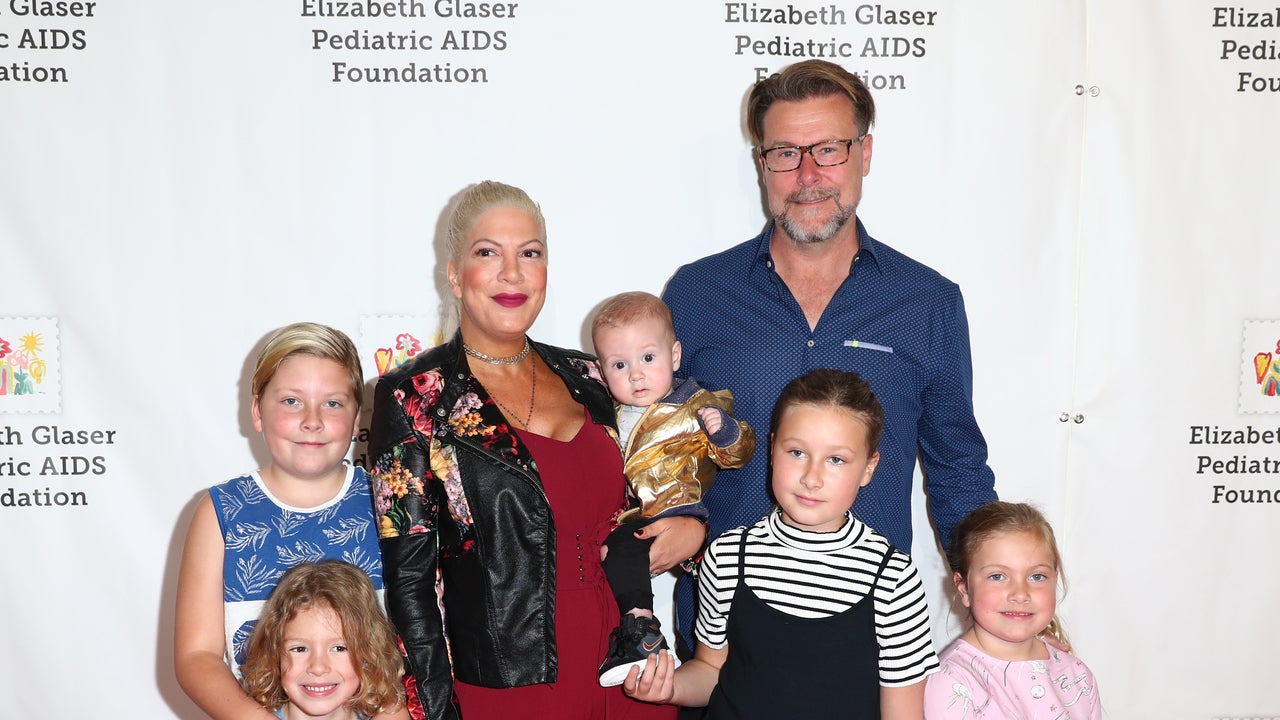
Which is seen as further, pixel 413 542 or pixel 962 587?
pixel 962 587

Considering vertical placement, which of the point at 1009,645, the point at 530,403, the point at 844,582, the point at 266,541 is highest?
the point at 530,403

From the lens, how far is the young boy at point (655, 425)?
2.50 meters

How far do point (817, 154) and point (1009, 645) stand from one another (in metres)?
1.45

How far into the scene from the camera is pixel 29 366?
3.12m

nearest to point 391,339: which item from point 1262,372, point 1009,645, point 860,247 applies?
point 860,247

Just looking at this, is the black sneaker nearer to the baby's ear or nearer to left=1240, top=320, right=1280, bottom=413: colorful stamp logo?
the baby's ear

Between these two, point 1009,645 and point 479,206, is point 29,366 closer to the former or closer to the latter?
point 479,206

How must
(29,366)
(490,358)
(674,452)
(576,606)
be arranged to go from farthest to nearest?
(29,366), (674,452), (490,358), (576,606)

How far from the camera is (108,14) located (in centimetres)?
307

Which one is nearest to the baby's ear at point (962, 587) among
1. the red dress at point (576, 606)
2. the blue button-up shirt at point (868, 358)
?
the blue button-up shirt at point (868, 358)

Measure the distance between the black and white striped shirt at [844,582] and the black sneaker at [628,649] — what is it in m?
0.21

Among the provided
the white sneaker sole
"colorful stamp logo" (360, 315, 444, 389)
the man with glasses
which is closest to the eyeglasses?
the man with glasses

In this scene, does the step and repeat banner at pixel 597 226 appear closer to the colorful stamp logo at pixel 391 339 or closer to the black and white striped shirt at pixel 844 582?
the colorful stamp logo at pixel 391 339

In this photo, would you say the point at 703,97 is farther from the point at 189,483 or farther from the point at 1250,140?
the point at 189,483
